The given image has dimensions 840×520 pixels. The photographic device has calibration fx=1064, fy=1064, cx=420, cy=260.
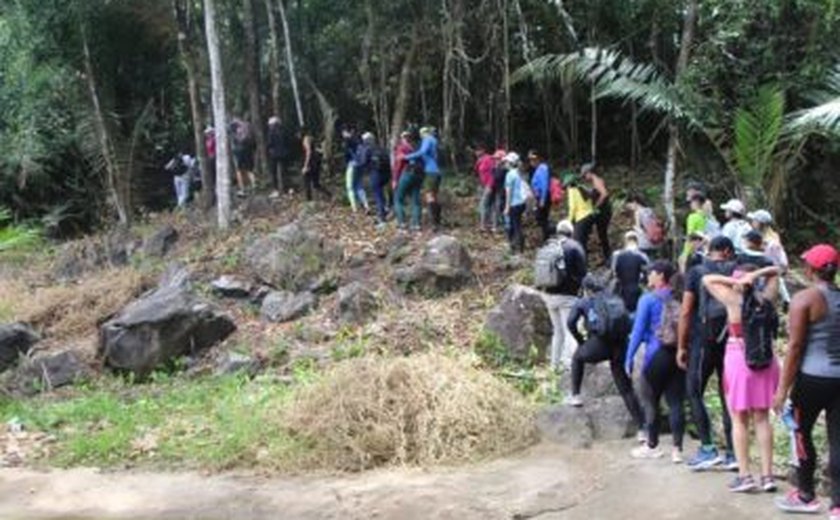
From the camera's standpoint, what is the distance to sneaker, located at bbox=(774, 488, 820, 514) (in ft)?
21.8

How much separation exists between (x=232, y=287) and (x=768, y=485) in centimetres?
963

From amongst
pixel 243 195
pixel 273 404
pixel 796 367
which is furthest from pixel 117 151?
pixel 796 367

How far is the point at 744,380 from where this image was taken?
6992 mm

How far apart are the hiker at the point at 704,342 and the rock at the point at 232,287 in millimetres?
8623

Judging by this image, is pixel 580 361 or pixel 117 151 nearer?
pixel 580 361

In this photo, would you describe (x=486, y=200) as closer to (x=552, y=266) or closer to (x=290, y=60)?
(x=552, y=266)

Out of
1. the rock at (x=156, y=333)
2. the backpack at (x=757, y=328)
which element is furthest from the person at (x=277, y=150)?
the backpack at (x=757, y=328)

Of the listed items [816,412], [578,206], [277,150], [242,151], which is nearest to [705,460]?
[816,412]

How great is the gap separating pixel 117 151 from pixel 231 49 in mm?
4694

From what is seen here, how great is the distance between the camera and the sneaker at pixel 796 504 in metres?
6.65

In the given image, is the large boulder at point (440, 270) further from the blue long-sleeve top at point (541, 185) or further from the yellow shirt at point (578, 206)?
the blue long-sleeve top at point (541, 185)

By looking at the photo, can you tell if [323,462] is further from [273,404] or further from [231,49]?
[231,49]

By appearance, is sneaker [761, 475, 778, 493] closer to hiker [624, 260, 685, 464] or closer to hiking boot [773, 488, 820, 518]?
hiking boot [773, 488, 820, 518]

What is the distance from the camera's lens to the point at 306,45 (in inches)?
958
